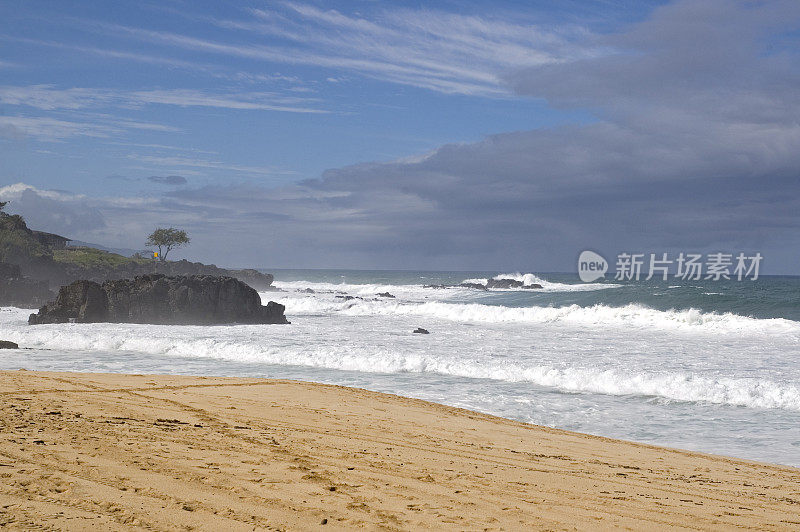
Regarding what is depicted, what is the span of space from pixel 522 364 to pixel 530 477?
1077 cm

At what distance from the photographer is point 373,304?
4828cm

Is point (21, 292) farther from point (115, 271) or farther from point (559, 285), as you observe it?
point (559, 285)

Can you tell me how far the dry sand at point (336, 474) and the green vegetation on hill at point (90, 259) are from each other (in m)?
73.4

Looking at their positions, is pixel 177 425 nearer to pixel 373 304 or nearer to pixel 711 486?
pixel 711 486

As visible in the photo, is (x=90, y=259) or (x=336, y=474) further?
(x=90, y=259)

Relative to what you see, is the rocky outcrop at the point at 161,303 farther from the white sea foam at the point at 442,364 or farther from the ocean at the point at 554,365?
the white sea foam at the point at 442,364

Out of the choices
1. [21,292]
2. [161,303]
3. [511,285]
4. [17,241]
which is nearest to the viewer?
[161,303]

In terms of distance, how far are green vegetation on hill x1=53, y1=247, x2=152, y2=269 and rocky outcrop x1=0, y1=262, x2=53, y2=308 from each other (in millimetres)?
27429

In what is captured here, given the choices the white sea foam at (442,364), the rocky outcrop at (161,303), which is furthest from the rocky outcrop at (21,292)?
the white sea foam at (442,364)

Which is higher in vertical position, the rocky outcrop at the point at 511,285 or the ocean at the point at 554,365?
the rocky outcrop at the point at 511,285

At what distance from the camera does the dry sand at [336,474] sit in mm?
4957

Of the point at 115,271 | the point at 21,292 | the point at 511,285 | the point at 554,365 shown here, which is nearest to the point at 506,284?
the point at 511,285

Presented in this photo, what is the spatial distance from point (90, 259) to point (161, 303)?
52926 millimetres

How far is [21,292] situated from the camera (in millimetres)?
47531
